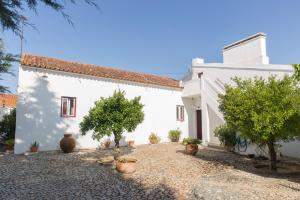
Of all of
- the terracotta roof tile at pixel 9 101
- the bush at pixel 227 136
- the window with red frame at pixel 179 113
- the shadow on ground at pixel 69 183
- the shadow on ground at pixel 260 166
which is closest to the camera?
the shadow on ground at pixel 69 183

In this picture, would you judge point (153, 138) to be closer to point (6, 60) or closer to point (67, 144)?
point (67, 144)

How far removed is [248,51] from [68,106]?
40.4ft

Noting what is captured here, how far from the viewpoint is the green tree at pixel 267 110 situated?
A: 8.17 metres

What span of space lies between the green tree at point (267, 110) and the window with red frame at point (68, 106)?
9.82m

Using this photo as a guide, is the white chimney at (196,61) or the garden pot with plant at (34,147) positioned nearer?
the garden pot with plant at (34,147)

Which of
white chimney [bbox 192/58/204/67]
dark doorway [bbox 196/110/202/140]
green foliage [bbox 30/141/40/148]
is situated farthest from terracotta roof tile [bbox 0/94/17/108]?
white chimney [bbox 192/58/204/67]

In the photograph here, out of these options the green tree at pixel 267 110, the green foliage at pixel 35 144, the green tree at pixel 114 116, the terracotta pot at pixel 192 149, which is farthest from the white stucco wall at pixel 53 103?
the green tree at pixel 267 110

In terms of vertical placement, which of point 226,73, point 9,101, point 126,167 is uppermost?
point 226,73

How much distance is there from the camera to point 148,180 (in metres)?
7.86

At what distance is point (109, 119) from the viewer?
425 inches

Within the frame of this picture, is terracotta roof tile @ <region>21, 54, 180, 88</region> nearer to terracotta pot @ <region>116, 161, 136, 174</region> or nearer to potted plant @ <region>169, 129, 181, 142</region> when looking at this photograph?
potted plant @ <region>169, 129, 181, 142</region>

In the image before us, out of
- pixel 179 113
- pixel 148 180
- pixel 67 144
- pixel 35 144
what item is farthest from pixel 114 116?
pixel 179 113

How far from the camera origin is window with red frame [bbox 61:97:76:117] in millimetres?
14703

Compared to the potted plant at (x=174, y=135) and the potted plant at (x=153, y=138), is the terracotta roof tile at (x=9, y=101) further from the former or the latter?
the potted plant at (x=174, y=135)
